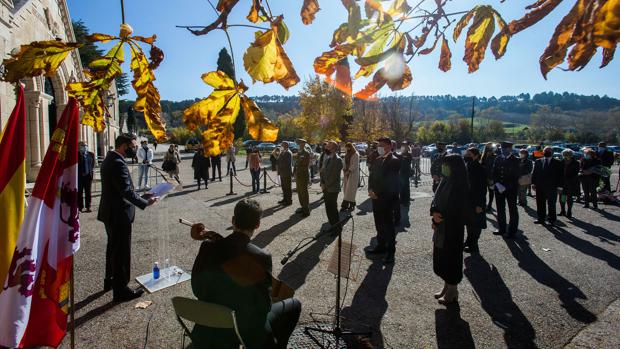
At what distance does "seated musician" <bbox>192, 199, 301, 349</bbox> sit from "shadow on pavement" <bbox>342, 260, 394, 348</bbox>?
150 cm

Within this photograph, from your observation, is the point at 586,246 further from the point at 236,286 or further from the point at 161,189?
the point at 161,189

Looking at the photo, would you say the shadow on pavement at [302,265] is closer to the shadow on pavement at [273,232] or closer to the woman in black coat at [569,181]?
the shadow on pavement at [273,232]

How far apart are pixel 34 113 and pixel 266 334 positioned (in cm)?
1392

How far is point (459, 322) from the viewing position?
3.60 meters

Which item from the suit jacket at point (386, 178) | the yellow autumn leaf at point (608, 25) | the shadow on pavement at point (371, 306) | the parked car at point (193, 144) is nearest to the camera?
the yellow autumn leaf at point (608, 25)

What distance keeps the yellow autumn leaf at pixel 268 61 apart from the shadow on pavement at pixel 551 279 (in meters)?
4.59

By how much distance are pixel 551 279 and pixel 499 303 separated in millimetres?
1479

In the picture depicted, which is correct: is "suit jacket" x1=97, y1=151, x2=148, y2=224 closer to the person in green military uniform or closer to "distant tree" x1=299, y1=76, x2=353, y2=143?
the person in green military uniform

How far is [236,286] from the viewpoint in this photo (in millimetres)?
2135

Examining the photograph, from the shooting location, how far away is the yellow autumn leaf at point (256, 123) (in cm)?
132

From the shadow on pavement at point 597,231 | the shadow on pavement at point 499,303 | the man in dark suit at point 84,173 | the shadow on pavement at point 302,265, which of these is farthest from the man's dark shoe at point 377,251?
the man in dark suit at point 84,173

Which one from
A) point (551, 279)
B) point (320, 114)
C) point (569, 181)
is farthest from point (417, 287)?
point (320, 114)

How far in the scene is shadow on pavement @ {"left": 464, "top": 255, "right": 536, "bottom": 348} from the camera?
10.9 feet

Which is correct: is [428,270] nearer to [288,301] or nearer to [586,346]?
[586,346]
